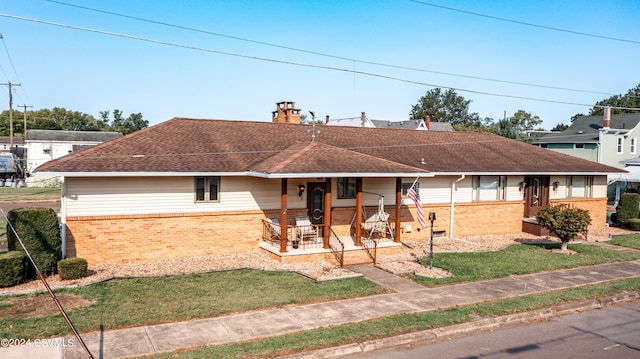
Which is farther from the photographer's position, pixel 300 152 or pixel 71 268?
pixel 300 152

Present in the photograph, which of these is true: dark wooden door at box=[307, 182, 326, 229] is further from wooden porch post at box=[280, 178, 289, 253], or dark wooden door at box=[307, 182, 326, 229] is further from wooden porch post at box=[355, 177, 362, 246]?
wooden porch post at box=[280, 178, 289, 253]

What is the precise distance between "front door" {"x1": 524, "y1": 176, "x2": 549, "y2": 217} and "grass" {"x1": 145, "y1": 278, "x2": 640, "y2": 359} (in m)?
10.1

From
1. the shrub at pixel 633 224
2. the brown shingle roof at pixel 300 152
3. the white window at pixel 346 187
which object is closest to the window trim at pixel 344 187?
the white window at pixel 346 187

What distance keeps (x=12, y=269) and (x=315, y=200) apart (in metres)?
9.79

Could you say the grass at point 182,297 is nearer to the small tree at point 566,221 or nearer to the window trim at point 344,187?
the window trim at point 344,187

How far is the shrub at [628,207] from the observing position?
25.8 m

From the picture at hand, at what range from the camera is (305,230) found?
17094mm

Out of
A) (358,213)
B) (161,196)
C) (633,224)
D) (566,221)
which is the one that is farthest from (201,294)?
(633,224)

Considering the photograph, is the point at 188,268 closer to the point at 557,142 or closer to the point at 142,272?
the point at 142,272

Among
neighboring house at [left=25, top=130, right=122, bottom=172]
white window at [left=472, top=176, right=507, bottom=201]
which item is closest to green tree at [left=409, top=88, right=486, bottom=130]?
neighboring house at [left=25, top=130, right=122, bottom=172]

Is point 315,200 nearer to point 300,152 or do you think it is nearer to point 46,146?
point 300,152

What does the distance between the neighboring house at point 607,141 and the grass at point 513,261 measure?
23646mm

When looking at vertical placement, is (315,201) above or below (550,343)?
above

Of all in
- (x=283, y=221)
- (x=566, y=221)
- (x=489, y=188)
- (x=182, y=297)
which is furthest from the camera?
(x=489, y=188)
